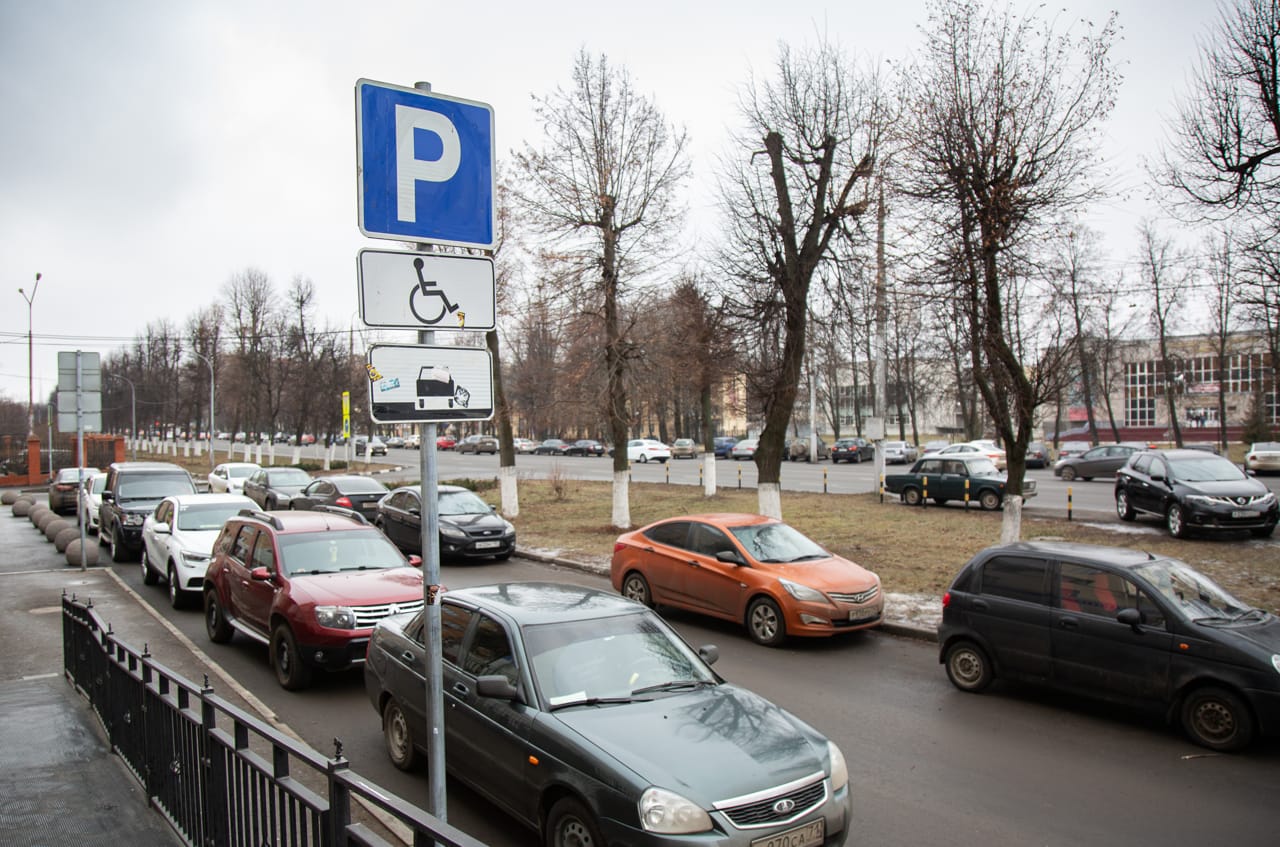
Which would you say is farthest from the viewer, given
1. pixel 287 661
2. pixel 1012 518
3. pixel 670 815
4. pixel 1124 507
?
pixel 1124 507

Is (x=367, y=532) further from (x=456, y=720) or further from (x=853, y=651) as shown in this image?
(x=853, y=651)

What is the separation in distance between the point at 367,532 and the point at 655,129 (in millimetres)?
14378

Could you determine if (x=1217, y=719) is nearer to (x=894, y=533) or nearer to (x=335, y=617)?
(x=335, y=617)

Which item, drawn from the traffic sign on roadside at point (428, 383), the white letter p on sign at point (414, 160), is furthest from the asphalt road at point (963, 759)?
the white letter p on sign at point (414, 160)

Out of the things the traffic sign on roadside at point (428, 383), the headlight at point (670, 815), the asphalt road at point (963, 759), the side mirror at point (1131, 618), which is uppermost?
the traffic sign on roadside at point (428, 383)

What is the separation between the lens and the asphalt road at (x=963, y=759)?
5.27 m

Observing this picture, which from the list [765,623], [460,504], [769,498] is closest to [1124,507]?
[769,498]

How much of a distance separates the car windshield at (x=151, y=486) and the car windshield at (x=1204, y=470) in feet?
70.9

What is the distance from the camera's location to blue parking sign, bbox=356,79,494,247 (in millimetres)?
3305

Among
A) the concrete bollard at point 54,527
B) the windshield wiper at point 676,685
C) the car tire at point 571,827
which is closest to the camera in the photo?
the car tire at point 571,827

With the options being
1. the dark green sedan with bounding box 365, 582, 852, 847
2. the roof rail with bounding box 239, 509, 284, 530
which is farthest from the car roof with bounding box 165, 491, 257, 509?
the dark green sedan with bounding box 365, 582, 852, 847

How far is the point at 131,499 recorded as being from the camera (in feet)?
59.8

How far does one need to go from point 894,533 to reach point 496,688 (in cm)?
1540

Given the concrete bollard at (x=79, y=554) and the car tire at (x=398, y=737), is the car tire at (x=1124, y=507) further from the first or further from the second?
the concrete bollard at (x=79, y=554)
